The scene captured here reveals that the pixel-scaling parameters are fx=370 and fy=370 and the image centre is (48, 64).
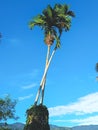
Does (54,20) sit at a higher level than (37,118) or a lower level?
higher

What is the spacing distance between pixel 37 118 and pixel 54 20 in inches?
752

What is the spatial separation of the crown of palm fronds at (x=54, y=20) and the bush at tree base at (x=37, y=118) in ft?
48.3

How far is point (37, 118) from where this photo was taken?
2181 inches

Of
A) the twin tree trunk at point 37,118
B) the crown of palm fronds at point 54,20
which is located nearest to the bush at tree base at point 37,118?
the twin tree trunk at point 37,118

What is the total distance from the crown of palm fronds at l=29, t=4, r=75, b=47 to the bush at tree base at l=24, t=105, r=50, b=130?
48.3 feet

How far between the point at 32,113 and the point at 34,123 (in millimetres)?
1716

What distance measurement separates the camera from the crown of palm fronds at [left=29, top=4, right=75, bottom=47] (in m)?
65.2

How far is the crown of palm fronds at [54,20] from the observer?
214 feet

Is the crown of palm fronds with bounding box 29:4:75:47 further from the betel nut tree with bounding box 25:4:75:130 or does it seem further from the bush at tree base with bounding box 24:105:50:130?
the bush at tree base with bounding box 24:105:50:130

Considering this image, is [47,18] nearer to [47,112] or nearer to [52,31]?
[52,31]

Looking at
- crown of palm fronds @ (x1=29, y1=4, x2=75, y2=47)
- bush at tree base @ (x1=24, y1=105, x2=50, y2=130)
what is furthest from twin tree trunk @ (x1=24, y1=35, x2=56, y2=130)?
crown of palm fronds @ (x1=29, y1=4, x2=75, y2=47)

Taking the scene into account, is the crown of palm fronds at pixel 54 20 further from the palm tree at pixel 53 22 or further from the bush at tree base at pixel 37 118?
the bush at tree base at pixel 37 118

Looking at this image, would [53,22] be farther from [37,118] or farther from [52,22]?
[37,118]

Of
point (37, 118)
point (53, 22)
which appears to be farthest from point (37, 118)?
point (53, 22)
